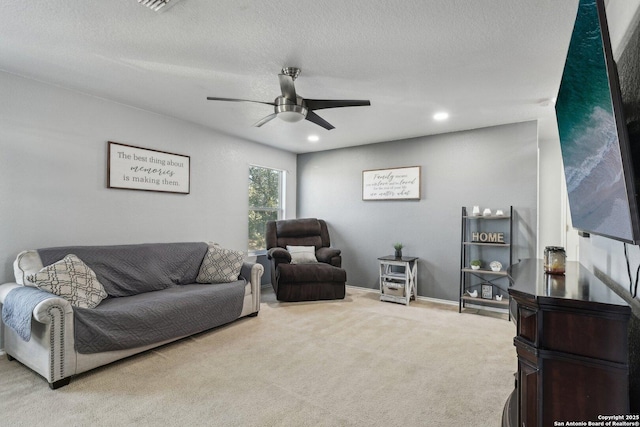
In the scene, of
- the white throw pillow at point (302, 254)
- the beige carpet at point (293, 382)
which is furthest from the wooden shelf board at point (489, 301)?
the white throw pillow at point (302, 254)

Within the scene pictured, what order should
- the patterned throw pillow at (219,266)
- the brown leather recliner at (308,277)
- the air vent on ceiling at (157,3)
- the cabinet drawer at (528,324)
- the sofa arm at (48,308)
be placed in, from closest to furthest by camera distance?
the cabinet drawer at (528,324), the air vent on ceiling at (157,3), the sofa arm at (48,308), the patterned throw pillow at (219,266), the brown leather recliner at (308,277)

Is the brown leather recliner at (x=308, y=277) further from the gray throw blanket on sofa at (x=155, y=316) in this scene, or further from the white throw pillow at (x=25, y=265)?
the white throw pillow at (x=25, y=265)

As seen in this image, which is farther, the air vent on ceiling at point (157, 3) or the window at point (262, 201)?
the window at point (262, 201)

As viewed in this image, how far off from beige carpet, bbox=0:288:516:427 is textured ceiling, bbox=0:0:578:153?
7.84 ft

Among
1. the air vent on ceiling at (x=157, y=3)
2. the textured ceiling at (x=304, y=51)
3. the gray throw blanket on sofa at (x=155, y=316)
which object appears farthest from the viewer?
the gray throw blanket on sofa at (x=155, y=316)

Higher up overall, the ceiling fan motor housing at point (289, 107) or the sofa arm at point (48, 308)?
the ceiling fan motor housing at point (289, 107)

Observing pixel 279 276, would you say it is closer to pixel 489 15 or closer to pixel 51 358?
pixel 51 358

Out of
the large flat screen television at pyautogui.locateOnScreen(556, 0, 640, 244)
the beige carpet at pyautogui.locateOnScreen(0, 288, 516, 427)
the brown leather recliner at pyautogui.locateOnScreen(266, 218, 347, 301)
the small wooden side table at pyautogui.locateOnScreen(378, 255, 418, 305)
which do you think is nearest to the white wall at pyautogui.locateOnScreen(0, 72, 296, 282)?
the brown leather recliner at pyautogui.locateOnScreen(266, 218, 347, 301)

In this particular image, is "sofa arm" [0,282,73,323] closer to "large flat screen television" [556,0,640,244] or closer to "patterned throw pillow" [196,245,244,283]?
"patterned throw pillow" [196,245,244,283]

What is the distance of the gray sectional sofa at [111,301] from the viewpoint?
2215 mm

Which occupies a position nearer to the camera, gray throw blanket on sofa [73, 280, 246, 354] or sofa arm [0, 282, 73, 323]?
sofa arm [0, 282, 73, 323]

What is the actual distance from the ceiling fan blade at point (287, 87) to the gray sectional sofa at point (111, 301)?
2.04 m

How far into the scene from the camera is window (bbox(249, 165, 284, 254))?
5.14 meters

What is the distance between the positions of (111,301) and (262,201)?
2.90 meters
